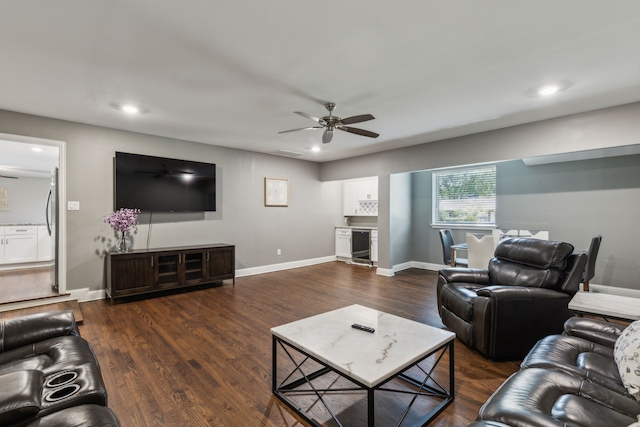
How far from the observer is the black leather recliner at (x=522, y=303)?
2.49m

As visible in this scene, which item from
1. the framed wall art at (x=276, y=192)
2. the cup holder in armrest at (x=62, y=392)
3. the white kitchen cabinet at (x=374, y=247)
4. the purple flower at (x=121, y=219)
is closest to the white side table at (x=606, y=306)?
the cup holder in armrest at (x=62, y=392)

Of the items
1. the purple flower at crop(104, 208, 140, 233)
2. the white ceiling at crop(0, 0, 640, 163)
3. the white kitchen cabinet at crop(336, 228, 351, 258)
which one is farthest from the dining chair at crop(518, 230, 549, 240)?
the purple flower at crop(104, 208, 140, 233)

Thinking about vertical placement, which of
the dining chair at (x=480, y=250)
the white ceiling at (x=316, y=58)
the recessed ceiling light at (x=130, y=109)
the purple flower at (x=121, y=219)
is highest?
the white ceiling at (x=316, y=58)

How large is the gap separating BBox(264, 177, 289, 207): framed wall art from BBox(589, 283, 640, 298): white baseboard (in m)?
5.55

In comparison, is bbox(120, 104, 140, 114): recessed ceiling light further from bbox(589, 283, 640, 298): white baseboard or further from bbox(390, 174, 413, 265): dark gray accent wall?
bbox(589, 283, 640, 298): white baseboard

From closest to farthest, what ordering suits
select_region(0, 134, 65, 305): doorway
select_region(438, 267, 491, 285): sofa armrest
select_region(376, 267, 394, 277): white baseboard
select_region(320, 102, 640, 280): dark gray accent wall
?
1. select_region(438, 267, 491, 285): sofa armrest
2. select_region(320, 102, 640, 280): dark gray accent wall
3. select_region(0, 134, 65, 305): doorway
4. select_region(376, 267, 394, 277): white baseboard

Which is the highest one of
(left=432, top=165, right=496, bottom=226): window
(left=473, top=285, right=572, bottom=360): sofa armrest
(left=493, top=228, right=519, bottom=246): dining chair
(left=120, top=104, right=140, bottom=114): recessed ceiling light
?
(left=120, top=104, right=140, bottom=114): recessed ceiling light

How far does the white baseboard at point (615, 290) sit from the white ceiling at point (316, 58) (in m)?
2.77

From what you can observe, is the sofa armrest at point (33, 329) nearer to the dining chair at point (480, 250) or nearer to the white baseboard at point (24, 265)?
the dining chair at point (480, 250)

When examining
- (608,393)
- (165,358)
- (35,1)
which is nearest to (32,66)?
(35,1)

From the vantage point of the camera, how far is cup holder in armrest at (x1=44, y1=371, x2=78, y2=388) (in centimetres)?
132

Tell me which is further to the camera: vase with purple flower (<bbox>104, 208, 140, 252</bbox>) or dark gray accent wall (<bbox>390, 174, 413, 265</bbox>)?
dark gray accent wall (<bbox>390, 174, 413, 265</bbox>)

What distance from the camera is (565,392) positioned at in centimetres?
134

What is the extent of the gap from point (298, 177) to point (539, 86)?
4.78 m
